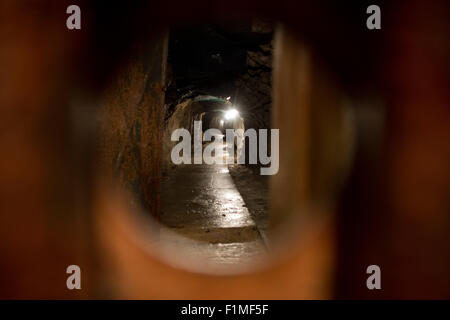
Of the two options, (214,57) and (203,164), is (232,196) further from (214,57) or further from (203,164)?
(203,164)

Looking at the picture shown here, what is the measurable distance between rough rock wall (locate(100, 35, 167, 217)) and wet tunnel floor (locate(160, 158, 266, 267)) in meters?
0.76

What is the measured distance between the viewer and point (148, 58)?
2.28 metres

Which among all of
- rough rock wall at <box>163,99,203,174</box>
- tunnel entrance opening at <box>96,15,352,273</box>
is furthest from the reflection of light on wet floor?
rough rock wall at <box>163,99,203,174</box>

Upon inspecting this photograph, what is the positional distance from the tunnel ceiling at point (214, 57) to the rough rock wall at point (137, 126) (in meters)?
3.92

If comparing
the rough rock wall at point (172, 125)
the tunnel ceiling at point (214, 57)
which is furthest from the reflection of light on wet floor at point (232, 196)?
the rough rock wall at point (172, 125)

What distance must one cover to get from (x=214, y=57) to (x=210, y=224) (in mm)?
5339

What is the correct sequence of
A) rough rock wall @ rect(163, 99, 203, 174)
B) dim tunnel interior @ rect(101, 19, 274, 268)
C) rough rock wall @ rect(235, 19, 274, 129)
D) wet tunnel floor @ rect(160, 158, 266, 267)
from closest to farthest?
dim tunnel interior @ rect(101, 19, 274, 268) < wet tunnel floor @ rect(160, 158, 266, 267) < rough rock wall @ rect(235, 19, 274, 129) < rough rock wall @ rect(163, 99, 203, 174)

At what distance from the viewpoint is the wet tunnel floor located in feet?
12.9

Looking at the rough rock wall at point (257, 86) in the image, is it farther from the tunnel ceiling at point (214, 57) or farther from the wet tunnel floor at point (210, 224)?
the wet tunnel floor at point (210, 224)

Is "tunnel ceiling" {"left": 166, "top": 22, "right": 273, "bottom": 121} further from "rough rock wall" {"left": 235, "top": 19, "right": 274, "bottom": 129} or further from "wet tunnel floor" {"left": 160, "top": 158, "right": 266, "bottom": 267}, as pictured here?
"wet tunnel floor" {"left": 160, "top": 158, "right": 266, "bottom": 267}

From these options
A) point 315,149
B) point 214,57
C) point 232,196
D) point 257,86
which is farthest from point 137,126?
point 257,86

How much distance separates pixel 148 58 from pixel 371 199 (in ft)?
6.29

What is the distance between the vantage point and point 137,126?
219 centimetres
